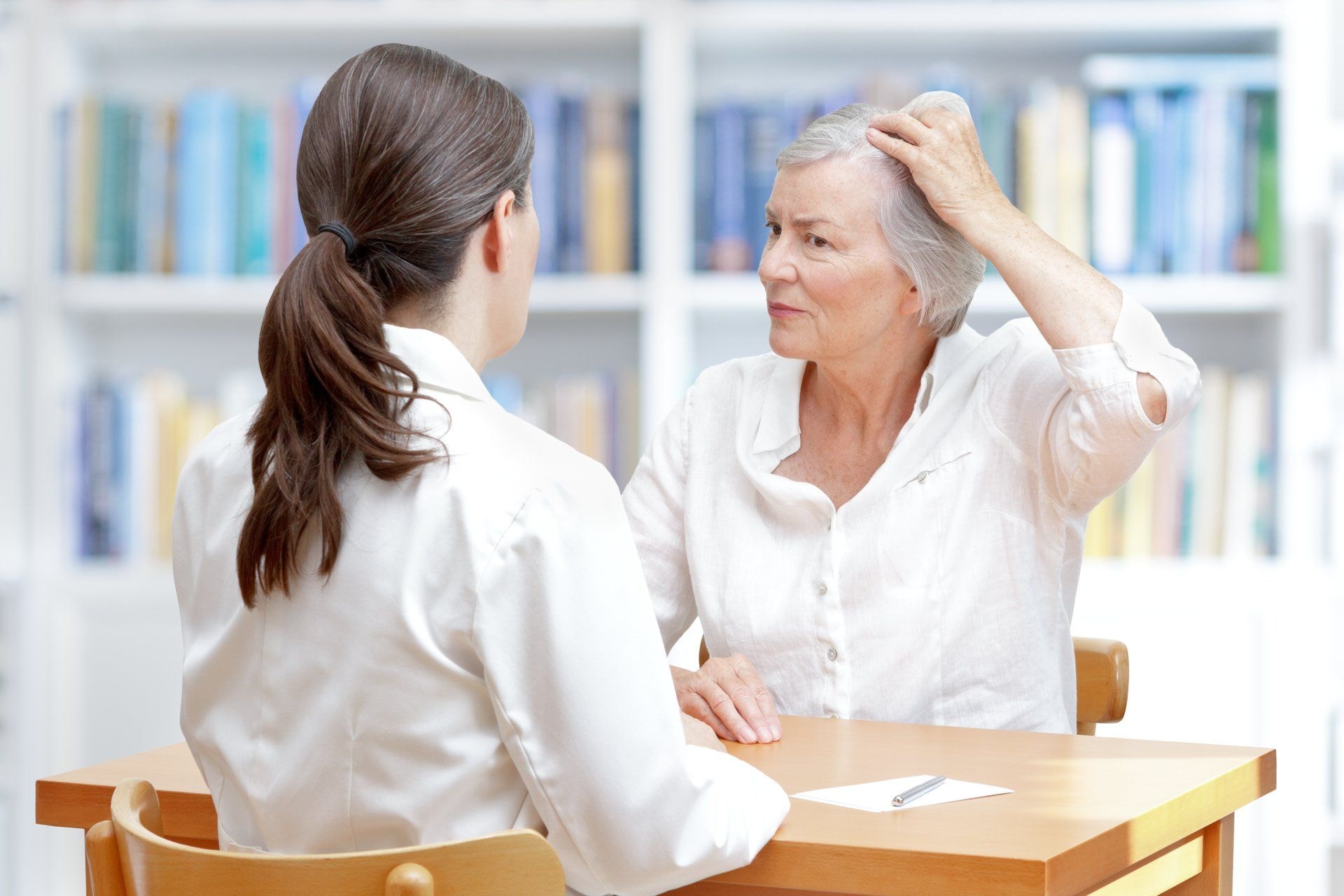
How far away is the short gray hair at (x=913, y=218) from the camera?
1.67 meters

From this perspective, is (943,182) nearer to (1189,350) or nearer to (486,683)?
(486,683)

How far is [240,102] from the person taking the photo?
2.64m

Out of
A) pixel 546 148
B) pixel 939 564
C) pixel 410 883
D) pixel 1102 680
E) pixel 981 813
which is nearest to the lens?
pixel 410 883

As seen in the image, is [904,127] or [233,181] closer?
[904,127]

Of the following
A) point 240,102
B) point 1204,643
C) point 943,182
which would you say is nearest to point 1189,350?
point 1204,643

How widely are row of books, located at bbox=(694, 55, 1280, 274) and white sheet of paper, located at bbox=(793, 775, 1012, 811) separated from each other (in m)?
1.55

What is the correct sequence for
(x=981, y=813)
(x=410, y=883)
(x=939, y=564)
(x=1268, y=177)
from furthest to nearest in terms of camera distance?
(x=1268, y=177), (x=939, y=564), (x=981, y=813), (x=410, y=883)

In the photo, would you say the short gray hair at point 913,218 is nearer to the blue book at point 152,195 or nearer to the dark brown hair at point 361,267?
the dark brown hair at point 361,267

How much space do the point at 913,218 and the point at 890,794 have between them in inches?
30.1

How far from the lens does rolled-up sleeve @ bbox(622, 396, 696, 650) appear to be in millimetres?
1786

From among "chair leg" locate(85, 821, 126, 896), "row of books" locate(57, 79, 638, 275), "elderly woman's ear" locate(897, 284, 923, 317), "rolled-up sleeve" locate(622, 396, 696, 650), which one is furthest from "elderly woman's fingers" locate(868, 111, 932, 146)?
"chair leg" locate(85, 821, 126, 896)

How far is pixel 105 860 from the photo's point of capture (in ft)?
3.28

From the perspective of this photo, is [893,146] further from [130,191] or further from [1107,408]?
[130,191]

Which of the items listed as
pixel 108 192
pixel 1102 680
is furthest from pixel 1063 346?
pixel 108 192
